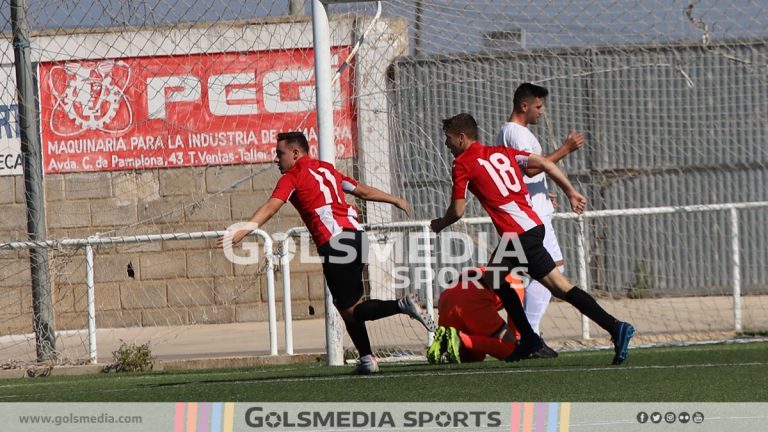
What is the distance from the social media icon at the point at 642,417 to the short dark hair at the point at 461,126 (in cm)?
310

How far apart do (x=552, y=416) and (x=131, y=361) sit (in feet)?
18.8

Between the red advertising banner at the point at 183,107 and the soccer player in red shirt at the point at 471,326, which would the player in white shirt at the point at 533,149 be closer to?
the soccer player in red shirt at the point at 471,326

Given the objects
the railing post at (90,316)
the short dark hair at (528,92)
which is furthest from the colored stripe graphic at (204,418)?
the railing post at (90,316)

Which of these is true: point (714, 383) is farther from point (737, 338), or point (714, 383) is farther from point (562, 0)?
point (562, 0)

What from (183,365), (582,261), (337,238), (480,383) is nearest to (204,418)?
(480,383)

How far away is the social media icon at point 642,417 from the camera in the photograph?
6.16 metres

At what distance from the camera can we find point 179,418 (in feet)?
21.9

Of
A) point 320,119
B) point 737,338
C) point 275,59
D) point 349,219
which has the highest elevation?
point 275,59

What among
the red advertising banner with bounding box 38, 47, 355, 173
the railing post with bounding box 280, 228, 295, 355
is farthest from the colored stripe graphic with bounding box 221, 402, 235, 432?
the red advertising banner with bounding box 38, 47, 355, 173

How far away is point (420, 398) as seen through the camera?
7273 millimetres

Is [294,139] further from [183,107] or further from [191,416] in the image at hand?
[183,107]

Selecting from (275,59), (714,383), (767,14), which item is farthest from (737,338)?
(275,59)

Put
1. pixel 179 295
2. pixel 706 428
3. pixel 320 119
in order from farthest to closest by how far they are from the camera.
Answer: pixel 179 295 < pixel 320 119 < pixel 706 428

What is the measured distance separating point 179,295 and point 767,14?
25.3ft
